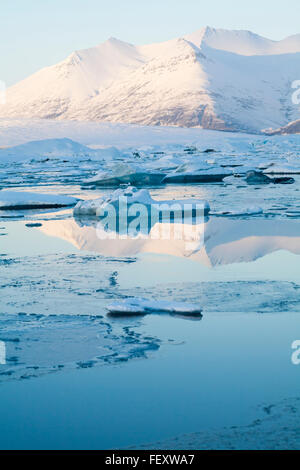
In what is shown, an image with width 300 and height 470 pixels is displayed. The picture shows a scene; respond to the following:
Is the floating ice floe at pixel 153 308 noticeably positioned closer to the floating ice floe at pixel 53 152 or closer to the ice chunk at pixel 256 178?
the ice chunk at pixel 256 178

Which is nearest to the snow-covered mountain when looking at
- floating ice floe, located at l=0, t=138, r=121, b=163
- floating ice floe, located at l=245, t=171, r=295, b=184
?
floating ice floe, located at l=0, t=138, r=121, b=163

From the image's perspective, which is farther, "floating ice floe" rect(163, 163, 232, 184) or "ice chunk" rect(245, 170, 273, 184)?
"floating ice floe" rect(163, 163, 232, 184)

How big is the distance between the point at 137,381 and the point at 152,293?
1.04 m

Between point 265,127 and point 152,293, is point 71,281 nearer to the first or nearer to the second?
point 152,293

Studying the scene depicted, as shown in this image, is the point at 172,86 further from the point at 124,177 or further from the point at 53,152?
the point at 124,177

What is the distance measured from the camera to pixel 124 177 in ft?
33.1

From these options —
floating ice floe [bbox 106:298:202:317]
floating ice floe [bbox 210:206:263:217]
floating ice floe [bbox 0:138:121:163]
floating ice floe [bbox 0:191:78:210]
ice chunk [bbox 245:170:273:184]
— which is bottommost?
floating ice floe [bbox 0:138:121:163]

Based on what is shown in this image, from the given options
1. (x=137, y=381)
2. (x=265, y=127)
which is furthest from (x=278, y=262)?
(x=265, y=127)

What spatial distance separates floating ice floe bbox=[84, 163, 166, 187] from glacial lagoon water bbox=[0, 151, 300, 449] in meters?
5.81

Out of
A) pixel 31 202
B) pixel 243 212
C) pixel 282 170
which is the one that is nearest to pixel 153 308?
pixel 243 212

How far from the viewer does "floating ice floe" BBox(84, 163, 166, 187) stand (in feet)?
32.7

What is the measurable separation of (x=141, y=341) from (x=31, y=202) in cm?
451

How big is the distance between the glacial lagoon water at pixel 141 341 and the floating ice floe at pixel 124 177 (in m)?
5.81

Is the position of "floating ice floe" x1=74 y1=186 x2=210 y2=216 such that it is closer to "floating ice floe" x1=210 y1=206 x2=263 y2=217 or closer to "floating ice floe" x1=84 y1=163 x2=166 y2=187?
"floating ice floe" x1=210 y1=206 x2=263 y2=217
